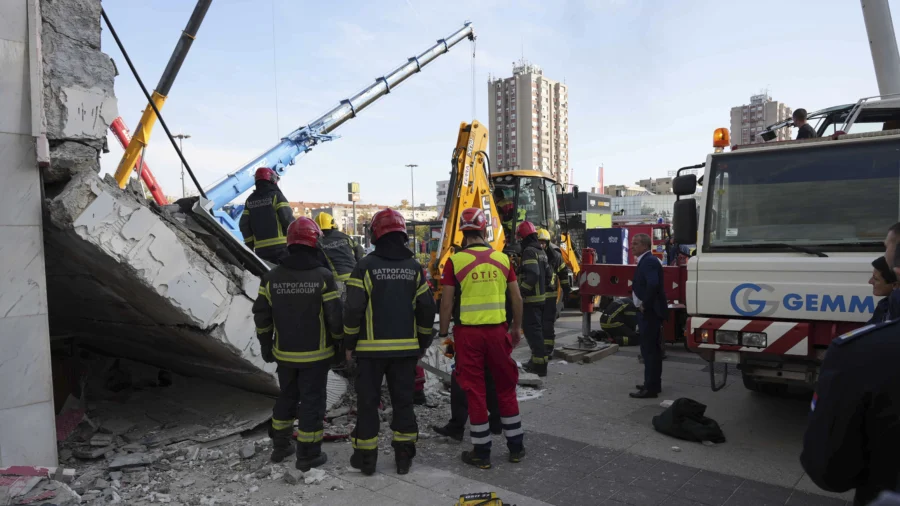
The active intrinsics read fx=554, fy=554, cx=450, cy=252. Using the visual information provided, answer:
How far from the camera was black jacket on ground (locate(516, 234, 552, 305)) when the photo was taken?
670 cm

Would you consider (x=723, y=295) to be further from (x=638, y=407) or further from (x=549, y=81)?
(x=549, y=81)

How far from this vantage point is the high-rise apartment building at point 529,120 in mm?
85688

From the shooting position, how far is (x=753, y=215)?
15.2ft

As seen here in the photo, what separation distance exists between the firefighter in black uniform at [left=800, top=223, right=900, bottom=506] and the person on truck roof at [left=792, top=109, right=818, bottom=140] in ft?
18.0

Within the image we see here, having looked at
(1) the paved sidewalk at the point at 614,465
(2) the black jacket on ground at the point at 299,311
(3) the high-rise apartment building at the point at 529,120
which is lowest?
(1) the paved sidewalk at the point at 614,465

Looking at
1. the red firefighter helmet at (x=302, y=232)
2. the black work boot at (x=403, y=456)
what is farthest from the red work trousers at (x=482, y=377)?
the red firefighter helmet at (x=302, y=232)

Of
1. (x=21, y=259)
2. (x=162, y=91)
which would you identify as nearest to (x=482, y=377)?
(x=21, y=259)

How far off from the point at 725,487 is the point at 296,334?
326cm

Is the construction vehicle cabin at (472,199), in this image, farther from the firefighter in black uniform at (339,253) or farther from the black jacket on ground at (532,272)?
the firefighter in black uniform at (339,253)

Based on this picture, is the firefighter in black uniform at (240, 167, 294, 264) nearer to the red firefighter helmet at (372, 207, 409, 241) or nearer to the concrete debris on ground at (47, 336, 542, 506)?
the concrete debris on ground at (47, 336, 542, 506)

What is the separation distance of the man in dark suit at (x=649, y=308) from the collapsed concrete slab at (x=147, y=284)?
386 centimetres

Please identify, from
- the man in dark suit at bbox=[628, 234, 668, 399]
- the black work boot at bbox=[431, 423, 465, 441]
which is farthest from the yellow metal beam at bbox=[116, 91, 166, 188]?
the man in dark suit at bbox=[628, 234, 668, 399]

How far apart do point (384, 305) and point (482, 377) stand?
97 centimetres

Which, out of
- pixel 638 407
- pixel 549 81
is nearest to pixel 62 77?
pixel 638 407
